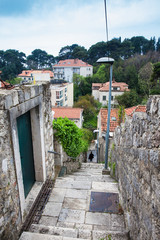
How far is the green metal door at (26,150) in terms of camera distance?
3.60 m

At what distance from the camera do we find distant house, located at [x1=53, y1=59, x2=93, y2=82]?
50594 millimetres

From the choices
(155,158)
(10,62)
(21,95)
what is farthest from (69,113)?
(10,62)

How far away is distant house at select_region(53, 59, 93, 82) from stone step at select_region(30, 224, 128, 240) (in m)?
49.3

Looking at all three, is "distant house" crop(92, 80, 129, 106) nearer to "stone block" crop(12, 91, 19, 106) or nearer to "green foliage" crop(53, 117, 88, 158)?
"green foliage" crop(53, 117, 88, 158)

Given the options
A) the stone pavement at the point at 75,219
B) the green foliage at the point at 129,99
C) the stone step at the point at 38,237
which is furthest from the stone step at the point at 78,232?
the green foliage at the point at 129,99

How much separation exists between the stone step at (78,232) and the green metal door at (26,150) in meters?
0.95

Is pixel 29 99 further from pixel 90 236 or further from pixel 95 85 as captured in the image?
pixel 95 85

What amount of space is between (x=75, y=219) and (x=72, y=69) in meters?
51.7

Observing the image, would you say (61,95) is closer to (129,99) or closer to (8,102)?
(129,99)

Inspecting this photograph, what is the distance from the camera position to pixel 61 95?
98.3 ft

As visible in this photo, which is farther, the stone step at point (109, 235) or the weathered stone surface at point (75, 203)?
the weathered stone surface at point (75, 203)

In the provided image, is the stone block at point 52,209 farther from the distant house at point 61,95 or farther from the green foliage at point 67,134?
the distant house at point 61,95

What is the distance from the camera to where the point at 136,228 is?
8.69ft

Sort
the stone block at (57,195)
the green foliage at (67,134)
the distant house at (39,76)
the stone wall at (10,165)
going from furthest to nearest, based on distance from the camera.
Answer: the distant house at (39,76) → the green foliage at (67,134) → the stone block at (57,195) → the stone wall at (10,165)
